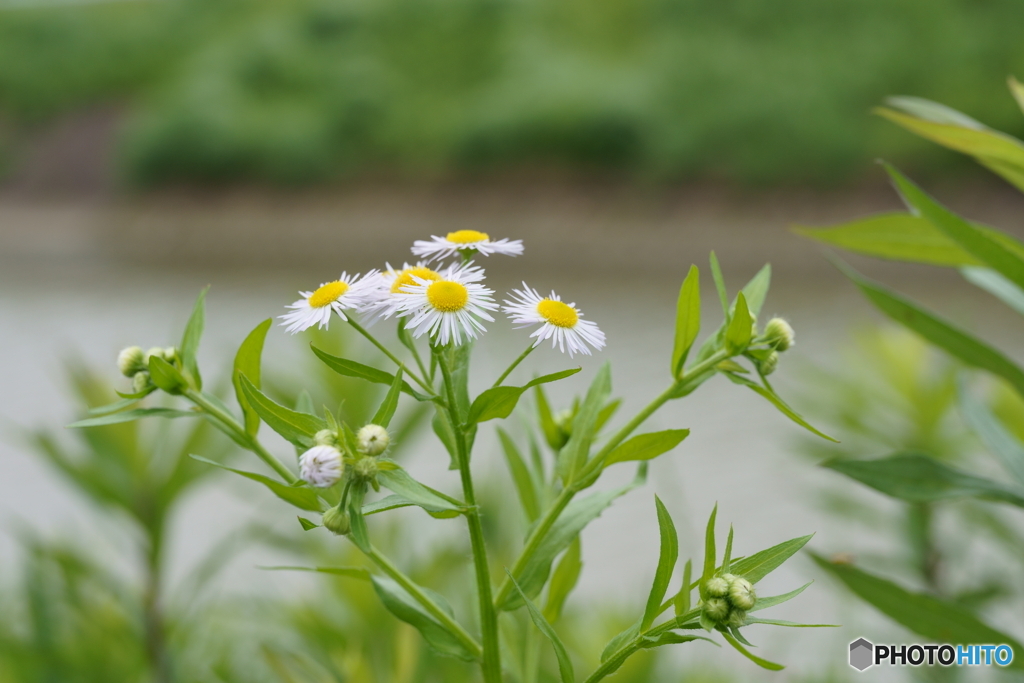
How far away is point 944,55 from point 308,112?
3574mm

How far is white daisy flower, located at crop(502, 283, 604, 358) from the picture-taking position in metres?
0.21

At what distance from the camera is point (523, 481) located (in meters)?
0.27

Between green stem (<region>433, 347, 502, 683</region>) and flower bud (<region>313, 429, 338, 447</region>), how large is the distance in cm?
3

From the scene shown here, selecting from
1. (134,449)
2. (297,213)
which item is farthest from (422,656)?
(297,213)

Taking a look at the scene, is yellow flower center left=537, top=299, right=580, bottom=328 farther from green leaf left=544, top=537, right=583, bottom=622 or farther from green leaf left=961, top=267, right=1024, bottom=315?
green leaf left=961, top=267, right=1024, bottom=315

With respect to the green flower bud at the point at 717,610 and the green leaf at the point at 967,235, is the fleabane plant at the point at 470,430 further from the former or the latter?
the green leaf at the point at 967,235

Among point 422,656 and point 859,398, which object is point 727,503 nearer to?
point 859,398

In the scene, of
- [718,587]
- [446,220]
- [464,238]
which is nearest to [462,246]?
[464,238]

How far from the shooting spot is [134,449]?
56 centimetres

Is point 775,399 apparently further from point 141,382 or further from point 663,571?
point 141,382

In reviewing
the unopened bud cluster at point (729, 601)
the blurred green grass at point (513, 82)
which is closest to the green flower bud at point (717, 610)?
the unopened bud cluster at point (729, 601)

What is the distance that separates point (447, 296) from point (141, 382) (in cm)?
10

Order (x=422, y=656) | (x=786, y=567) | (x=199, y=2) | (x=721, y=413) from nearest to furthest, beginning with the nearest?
(x=422, y=656), (x=786, y=567), (x=721, y=413), (x=199, y=2)

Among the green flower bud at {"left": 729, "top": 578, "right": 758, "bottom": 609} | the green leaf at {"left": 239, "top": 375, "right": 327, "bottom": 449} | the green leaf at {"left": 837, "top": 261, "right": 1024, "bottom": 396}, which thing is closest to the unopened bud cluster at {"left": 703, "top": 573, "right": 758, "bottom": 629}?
the green flower bud at {"left": 729, "top": 578, "right": 758, "bottom": 609}
